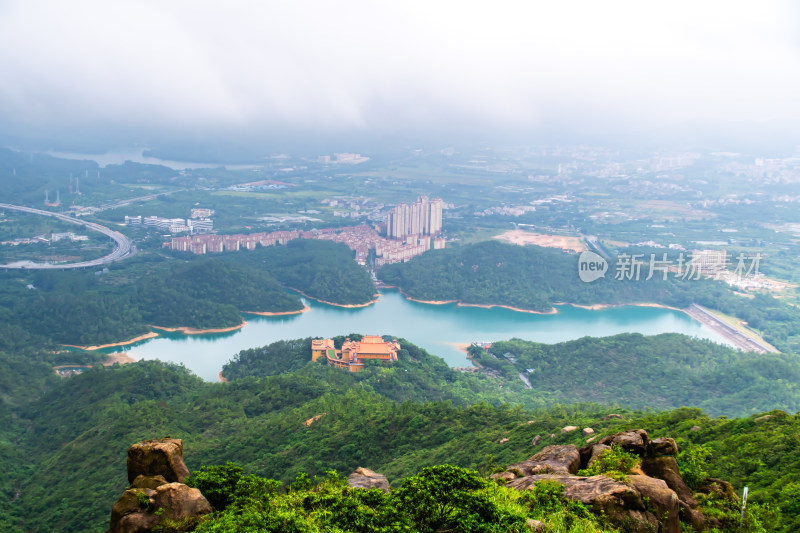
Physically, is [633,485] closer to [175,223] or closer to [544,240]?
[544,240]

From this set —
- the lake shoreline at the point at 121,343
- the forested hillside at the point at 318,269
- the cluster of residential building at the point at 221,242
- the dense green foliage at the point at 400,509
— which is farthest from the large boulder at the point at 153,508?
the cluster of residential building at the point at 221,242

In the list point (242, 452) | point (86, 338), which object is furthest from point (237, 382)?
point (86, 338)

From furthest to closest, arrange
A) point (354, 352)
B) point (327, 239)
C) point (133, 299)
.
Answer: point (327, 239) → point (133, 299) → point (354, 352)

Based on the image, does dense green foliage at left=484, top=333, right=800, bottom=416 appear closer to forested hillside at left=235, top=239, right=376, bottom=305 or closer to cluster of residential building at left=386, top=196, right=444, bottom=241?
forested hillside at left=235, top=239, right=376, bottom=305

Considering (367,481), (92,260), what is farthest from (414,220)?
(367,481)

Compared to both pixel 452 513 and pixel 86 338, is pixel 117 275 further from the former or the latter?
pixel 452 513

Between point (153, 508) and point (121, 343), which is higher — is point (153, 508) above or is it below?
above

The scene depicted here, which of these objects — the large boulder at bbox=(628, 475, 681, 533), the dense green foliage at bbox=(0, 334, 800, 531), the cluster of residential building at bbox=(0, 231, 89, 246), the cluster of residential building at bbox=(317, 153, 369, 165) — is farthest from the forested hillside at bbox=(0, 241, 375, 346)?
the cluster of residential building at bbox=(317, 153, 369, 165)

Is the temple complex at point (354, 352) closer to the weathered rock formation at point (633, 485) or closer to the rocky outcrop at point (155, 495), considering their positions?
the weathered rock formation at point (633, 485)
